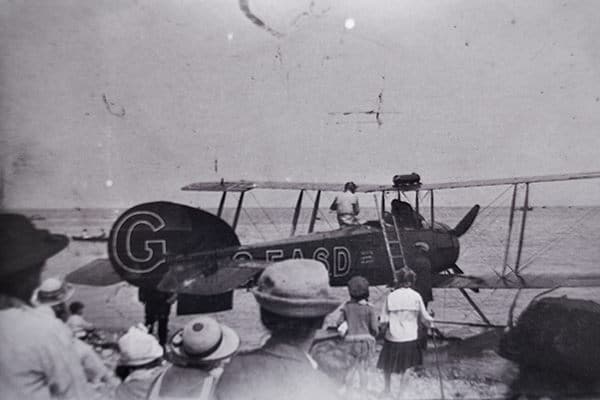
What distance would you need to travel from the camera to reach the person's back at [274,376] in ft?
4.53

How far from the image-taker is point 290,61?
312cm

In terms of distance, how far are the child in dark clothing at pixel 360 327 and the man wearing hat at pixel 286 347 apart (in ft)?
5.04

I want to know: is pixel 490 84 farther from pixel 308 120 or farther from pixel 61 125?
pixel 61 125

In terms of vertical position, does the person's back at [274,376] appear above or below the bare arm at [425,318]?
above

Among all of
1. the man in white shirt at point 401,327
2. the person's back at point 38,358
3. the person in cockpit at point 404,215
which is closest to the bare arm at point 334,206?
the person in cockpit at point 404,215

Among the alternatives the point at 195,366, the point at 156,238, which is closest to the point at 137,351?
the point at 195,366

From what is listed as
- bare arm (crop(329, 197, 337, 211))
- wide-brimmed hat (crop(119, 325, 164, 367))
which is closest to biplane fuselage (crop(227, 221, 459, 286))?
bare arm (crop(329, 197, 337, 211))

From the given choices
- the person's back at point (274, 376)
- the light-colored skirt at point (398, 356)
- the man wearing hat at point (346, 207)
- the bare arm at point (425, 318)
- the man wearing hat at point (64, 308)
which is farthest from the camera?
the man wearing hat at point (346, 207)

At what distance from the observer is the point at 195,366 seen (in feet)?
6.27

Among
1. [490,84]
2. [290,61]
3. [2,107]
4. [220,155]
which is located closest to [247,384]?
[220,155]

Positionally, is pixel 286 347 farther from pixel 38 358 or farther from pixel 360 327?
pixel 360 327

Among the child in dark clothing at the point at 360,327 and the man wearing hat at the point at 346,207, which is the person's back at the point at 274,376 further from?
the man wearing hat at the point at 346,207

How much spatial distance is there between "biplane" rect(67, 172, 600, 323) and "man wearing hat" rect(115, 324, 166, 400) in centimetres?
74

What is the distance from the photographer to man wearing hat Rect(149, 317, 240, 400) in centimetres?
185
